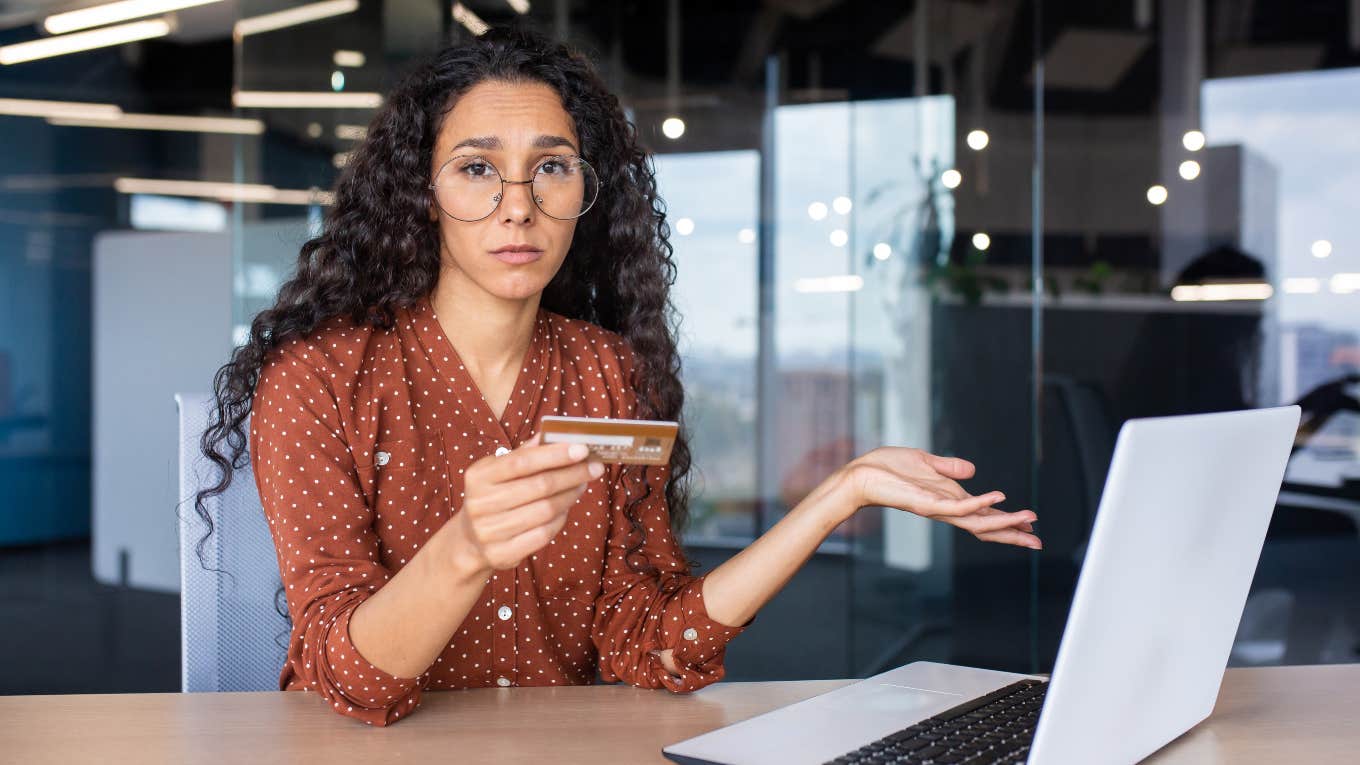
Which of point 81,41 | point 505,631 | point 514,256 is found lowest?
point 505,631

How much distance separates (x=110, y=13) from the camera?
4.59 metres

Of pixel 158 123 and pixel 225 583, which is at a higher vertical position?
pixel 158 123

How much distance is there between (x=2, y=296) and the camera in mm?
4367

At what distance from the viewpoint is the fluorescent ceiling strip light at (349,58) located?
12.1 feet

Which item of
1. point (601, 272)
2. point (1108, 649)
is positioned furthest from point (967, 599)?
point (1108, 649)

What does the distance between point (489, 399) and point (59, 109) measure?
3712mm

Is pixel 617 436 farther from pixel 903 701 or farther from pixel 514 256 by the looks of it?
pixel 514 256

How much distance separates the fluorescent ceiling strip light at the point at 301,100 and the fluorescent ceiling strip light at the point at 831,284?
1391mm

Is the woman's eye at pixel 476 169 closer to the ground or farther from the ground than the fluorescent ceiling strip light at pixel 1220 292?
farther from the ground

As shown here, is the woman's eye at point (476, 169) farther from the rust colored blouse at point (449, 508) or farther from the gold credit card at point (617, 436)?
the gold credit card at point (617, 436)

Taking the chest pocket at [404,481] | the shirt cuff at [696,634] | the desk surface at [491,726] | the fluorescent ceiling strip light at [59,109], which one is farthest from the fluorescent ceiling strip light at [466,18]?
the desk surface at [491,726]

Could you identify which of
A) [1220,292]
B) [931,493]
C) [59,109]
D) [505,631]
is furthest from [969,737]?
[59,109]

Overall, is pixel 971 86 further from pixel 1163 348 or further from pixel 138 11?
pixel 138 11

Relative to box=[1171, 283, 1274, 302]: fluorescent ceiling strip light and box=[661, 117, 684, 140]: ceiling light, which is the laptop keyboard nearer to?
box=[1171, 283, 1274, 302]: fluorescent ceiling strip light
